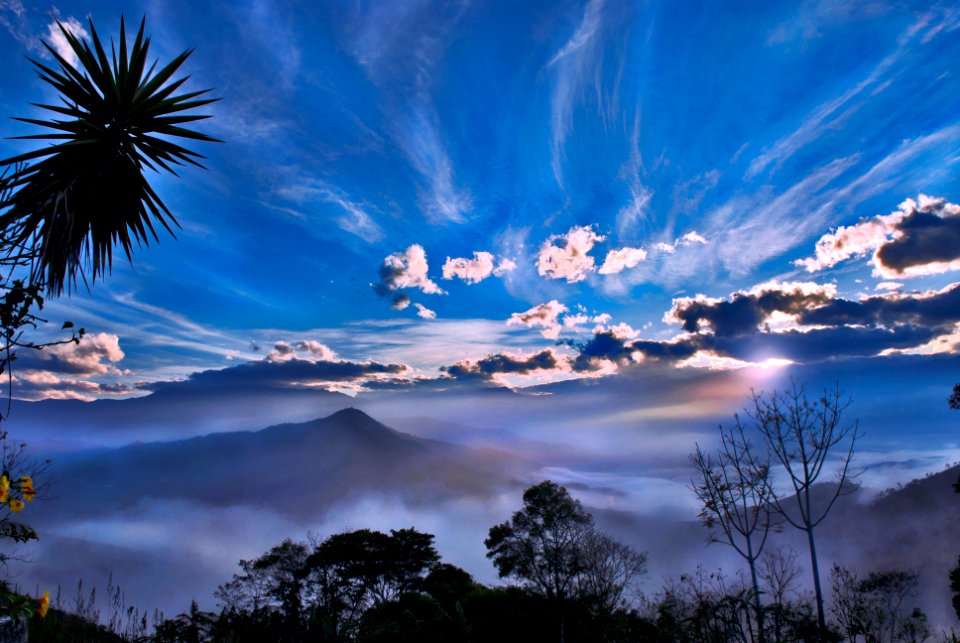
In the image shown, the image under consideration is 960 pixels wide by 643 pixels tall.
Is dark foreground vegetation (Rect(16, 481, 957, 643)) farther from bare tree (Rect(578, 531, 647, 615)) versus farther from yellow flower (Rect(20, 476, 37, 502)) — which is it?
yellow flower (Rect(20, 476, 37, 502))

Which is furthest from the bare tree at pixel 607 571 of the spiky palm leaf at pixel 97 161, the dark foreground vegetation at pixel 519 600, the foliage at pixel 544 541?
the spiky palm leaf at pixel 97 161

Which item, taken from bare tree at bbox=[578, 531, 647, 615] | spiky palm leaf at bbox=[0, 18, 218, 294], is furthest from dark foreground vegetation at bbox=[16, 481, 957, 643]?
spiky palm leaf at bbox=[0, 18, 218, 294]

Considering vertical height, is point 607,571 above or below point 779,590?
below

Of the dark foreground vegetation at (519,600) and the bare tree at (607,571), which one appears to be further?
the bare tree at (607,571)

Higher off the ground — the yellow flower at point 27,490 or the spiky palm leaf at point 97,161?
the spiky palm leaf at point 97,161

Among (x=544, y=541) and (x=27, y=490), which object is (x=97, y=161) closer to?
(x=27, y=490)

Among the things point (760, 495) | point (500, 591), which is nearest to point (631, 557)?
point (500, 591)

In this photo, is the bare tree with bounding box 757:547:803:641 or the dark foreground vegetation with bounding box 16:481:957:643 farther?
the bare tree with bounding box 757:547:803:641

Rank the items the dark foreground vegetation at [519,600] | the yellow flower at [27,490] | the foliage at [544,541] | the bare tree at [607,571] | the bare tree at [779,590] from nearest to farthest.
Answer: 1. the yellow flower at [27,490]
2. the dark foreground vegetation at [519,600]
3. the bare tree at [779,590]
4. the bare tree at [607,571]
5. the foliage at [544,541]

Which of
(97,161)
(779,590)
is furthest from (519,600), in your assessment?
(97,161)

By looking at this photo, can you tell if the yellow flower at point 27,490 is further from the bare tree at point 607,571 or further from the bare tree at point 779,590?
the bare tree at point 607,571

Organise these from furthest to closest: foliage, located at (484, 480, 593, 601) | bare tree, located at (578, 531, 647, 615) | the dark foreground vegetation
Result: 1. foliage, located at (484, 480, 593, 601)
2. bare tree, located at (578, 531, 647, 615)
3. the dark foreground vegetation

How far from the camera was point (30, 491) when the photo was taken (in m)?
2.27

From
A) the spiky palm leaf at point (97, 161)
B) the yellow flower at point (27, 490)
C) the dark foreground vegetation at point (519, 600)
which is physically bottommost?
the dark foreground vegetation at point (519, 600)
